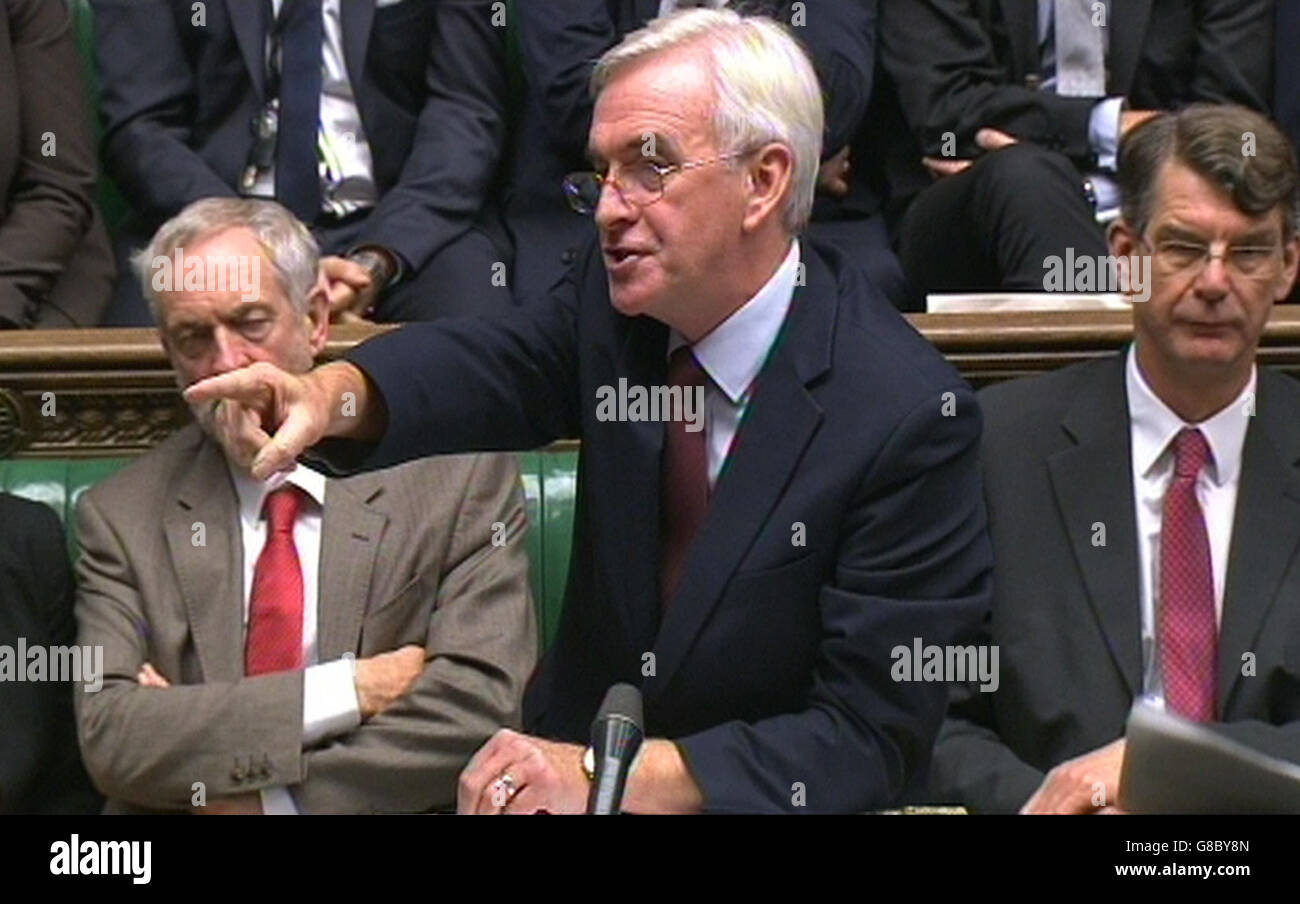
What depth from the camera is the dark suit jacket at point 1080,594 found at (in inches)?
88.4

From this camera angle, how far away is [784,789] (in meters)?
1.94

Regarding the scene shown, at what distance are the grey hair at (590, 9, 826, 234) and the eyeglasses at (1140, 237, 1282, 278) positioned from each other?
0.50m

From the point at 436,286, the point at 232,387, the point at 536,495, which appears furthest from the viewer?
the point at 436,286

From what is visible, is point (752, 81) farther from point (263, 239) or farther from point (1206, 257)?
point (263, 239)

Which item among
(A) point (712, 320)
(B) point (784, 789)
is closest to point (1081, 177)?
(A) point (712, 320)

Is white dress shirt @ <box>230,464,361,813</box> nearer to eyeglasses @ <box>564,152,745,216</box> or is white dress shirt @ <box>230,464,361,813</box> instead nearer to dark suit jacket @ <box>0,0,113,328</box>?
eyeglasses @ <box>564,152,745,216</box>

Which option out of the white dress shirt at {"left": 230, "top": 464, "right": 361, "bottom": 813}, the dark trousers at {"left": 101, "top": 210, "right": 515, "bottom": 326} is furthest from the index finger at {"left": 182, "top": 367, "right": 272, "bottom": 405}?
the dark trousers at {"left": 101, "top": 210, "right": 515, "bottom": 326}

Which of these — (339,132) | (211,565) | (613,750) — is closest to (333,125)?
(339,132)

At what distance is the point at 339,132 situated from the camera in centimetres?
344

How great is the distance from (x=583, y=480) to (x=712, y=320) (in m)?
0.17

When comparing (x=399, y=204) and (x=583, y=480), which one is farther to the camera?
(x=399, y=204)

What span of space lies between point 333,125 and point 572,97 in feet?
1.08
